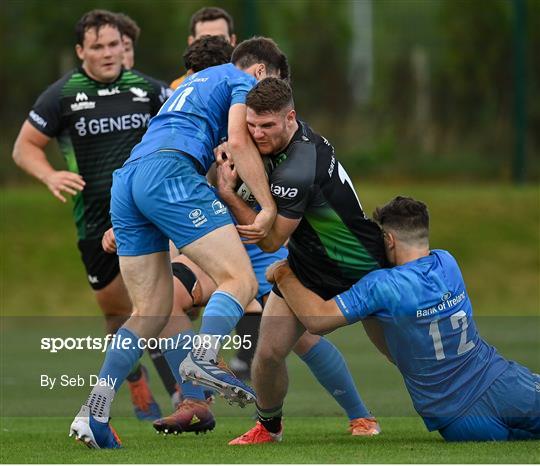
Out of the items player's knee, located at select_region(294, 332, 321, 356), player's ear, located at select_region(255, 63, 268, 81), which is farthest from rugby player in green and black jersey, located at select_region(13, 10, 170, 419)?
player's knee, located at select_region(294, 332, 321, 356)

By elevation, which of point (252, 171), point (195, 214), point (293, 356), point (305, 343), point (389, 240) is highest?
point (252, 171)

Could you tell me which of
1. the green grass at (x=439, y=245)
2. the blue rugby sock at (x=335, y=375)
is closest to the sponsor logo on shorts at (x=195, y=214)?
the blue rugby sock at (x=335, y=375)

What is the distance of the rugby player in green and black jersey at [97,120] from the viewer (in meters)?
9.09

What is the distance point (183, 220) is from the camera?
6480 mm

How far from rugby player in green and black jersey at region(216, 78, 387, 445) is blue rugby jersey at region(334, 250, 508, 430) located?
0.74 ft

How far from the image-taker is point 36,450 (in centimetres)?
660

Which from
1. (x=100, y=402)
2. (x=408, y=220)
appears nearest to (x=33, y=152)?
(x=100, y=402)

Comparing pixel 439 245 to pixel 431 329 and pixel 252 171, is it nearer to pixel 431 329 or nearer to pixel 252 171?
pixel 431 329

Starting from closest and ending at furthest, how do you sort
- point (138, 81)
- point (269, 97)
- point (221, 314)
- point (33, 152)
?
point (221, 314) → point (269, 97) → point (33, 152) → point (138, 81)

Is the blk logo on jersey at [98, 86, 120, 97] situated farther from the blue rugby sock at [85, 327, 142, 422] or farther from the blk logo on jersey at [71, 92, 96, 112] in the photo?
the blue rugby sock at [85, 327, 142, 422]

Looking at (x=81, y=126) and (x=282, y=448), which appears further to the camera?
(x=81, y=126)

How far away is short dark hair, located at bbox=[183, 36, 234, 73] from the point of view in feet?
25.0

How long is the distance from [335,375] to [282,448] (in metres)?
0.82

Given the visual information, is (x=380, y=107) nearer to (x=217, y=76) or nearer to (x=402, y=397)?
(x=402, y=397)
